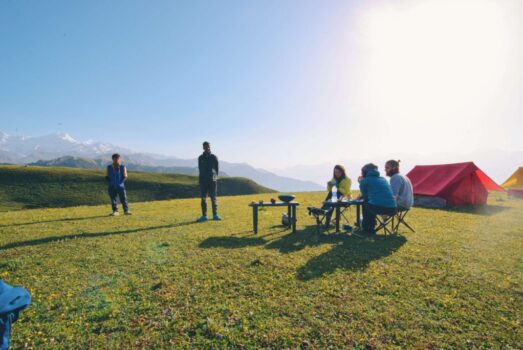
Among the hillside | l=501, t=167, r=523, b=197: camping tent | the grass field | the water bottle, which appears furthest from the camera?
the hillside

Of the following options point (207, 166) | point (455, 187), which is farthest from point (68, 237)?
point (455, 187)

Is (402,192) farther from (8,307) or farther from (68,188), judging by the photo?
(68,188)

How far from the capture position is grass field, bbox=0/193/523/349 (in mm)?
4824

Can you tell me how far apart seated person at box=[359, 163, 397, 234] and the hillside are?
80971 millimetres

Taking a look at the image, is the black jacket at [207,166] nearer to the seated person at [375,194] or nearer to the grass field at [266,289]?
the grass field at [266,289]

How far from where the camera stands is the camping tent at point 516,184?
91.6 ft

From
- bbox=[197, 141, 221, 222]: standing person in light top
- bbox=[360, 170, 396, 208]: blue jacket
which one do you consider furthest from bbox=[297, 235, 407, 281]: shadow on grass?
bbox=[197, 141, 221, 222]: standing person in light top

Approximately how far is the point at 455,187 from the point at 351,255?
17.1 meters

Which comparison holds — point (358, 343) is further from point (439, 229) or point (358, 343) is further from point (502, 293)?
point (439, 229)

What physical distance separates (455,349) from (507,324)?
1.73m

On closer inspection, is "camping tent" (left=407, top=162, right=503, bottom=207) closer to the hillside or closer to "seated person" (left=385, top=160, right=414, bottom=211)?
"seated person" (left=385, top=160, right=414, bottom=211)

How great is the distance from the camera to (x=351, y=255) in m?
9.04

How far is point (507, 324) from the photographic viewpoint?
203 inches

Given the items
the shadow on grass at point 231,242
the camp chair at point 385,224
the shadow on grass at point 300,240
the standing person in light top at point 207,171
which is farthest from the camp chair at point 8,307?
the camp chair at point 385,224
